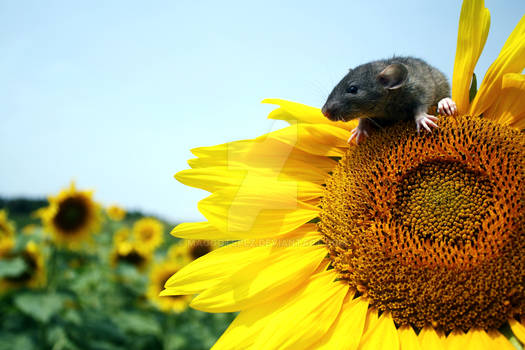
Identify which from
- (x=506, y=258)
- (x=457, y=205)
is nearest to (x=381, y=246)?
(x=457, y=205)

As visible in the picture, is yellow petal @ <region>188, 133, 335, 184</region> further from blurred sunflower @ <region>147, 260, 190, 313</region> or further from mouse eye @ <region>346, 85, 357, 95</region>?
blurred sunflower @ <region>147, 260, 190, 313</region>

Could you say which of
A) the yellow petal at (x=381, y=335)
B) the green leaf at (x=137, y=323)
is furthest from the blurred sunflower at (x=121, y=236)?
the yellow petal at (x=381, y=335)

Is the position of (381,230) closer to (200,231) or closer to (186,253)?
(200,231)

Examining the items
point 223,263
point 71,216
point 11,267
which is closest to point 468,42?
point 223,263

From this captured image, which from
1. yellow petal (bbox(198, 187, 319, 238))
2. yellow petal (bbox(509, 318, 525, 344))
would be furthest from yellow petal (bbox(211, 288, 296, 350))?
yellow petal (bbox(509, 318, 525, 344))

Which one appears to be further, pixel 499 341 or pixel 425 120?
pixel 425 120

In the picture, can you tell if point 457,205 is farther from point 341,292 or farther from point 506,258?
point 341,292
